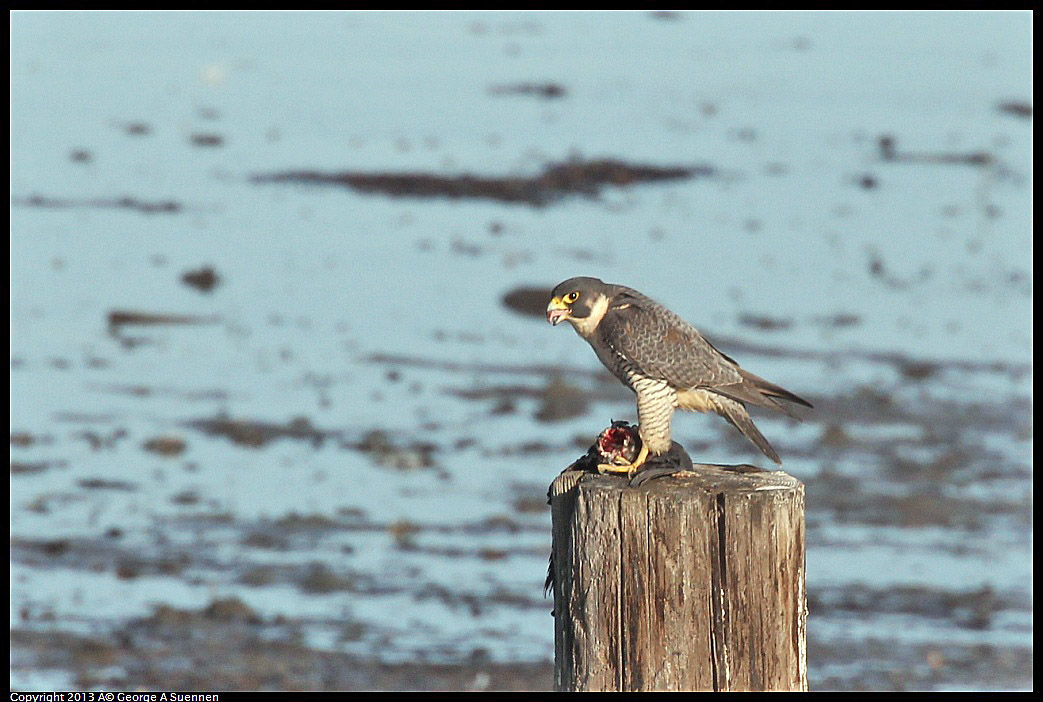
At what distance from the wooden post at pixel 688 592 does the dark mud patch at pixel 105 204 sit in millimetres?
13070

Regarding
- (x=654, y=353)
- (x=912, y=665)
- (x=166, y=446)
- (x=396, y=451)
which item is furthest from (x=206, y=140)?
(x=654, y=353)

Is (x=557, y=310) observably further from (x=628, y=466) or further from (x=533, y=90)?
(x=533, y=90)

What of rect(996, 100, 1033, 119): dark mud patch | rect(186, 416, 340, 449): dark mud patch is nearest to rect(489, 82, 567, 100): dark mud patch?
rect(996, 100, 1033, 119): dark mud patch

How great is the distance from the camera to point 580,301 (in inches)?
165

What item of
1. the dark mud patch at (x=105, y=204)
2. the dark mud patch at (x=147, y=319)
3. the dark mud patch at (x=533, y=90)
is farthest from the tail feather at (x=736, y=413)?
the dark mud patch at (x=533, y=90)

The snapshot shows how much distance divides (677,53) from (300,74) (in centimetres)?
744

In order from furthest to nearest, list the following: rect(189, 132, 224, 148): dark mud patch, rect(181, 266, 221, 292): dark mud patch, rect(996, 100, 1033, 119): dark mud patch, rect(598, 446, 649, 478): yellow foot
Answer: rect(996, 100, 1033, 119): dark mud patch
rect(189, 132, 224, 148): dark mud patch
rect(181, 266, 221, 292): dark mud patch
rect(598, 446, 649, 478): yellow foot

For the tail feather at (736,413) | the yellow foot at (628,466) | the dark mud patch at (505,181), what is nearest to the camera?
the yellow foot at (628,466)

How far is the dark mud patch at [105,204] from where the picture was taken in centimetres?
1595

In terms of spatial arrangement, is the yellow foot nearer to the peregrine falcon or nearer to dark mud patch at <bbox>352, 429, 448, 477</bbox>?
the peregrine falcon

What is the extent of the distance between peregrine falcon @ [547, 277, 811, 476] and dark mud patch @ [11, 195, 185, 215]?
12.2 metres

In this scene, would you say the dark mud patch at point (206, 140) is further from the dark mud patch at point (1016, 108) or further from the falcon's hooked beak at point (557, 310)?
the falcon's hooked beak at point (557, 310)

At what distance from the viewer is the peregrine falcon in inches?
163
